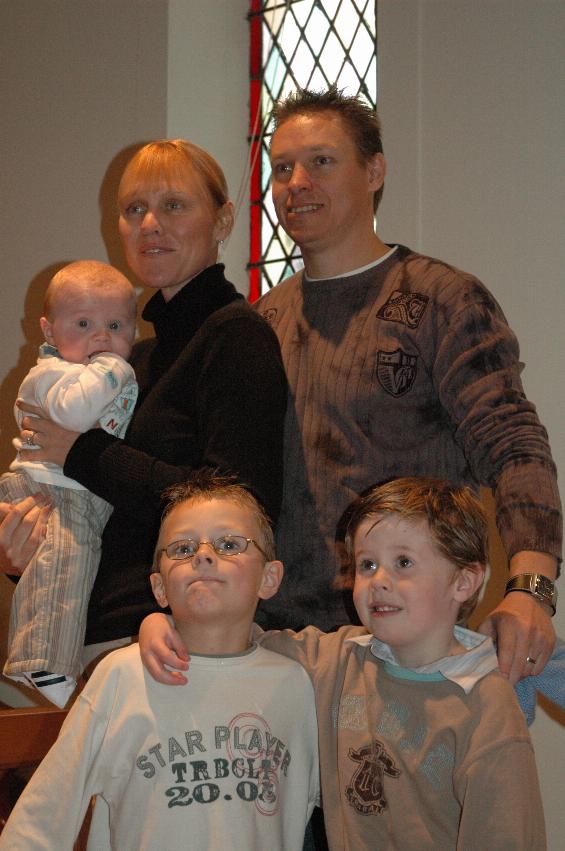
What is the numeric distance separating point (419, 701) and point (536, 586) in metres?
0.26

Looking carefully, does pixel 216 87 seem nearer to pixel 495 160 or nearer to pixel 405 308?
pixel 495 160

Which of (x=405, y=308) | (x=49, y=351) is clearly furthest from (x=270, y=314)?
(x=49, y=351)

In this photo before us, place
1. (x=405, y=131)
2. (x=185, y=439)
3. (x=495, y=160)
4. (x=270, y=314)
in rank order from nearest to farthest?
(x=185, y=439)
(x=270, y=314)
(x=495, y=160)
(x=405, y=131)

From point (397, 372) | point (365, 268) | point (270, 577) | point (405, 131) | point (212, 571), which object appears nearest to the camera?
point (212, 571)

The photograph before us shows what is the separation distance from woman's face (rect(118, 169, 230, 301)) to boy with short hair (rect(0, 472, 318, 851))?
53 centimetres

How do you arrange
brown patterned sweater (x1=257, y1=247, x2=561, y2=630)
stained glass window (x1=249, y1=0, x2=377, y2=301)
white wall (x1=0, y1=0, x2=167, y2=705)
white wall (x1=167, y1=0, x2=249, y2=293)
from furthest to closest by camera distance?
white wall (x1=0, y1=0, x2=167, y2=705) < white wall (x1=167, y1=0, x2=249, y2=293) < stained glass window (x1=249, y1=0, x2=377, y2=301) < brown patterned sweater (x1=257, y1=247, x2=561, y2=630)

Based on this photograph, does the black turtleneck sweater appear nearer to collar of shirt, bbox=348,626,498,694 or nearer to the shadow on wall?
collar of shirt, bbox=348,626,498,694

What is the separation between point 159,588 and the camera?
1780 millimetres

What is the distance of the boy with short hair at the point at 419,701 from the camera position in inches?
59.8

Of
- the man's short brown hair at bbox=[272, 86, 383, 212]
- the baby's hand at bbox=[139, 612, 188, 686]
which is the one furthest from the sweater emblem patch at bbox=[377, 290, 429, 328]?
the baby's hand at bbox=[139, 612, 188, 686]

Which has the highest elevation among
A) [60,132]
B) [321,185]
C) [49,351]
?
[60,132]

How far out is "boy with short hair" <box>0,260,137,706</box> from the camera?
78.7 inches

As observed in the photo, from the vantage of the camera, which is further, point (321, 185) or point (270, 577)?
point (321, 185)

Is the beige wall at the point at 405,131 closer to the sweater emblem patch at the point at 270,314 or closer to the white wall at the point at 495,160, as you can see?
the white wall at the point at 495,160
